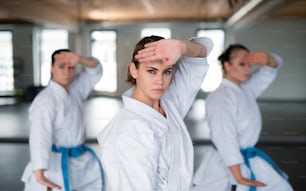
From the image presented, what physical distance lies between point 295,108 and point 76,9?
1.36m

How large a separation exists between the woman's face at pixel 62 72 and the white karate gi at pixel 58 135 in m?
0.02

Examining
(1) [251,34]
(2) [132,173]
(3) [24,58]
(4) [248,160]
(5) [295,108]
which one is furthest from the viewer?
(1) [251,34]

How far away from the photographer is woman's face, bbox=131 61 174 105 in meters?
0.51

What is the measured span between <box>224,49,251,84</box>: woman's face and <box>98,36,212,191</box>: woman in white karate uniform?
424 millimetres

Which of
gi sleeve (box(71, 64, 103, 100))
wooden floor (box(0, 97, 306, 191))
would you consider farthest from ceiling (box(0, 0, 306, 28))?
gi sleeve (box(71, 64, 103, 100))

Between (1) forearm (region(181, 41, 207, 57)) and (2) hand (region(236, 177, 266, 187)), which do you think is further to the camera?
(2) hand (region(236, 177, 266, 187))

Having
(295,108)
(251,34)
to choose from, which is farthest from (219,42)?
(295,108)

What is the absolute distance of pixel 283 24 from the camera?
2037 millimetres

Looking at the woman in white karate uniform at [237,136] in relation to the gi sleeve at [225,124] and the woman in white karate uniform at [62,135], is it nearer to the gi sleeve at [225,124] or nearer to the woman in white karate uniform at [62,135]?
the gi sleeve at [225,124]

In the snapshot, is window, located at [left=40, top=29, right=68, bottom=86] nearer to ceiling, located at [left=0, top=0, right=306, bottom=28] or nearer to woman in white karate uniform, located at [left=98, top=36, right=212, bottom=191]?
ceiling, located at [left=0, top=0, right=306, bottom=28]

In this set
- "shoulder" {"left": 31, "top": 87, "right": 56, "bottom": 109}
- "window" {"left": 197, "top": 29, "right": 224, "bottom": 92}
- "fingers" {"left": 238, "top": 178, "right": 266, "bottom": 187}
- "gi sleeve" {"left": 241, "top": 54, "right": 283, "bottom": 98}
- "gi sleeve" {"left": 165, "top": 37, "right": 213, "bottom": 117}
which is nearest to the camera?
"gi sleeve" {"left": 165, "top": 37, "right": 213, "bottom": 117}

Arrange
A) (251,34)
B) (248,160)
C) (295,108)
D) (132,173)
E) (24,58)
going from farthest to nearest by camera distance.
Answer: (251,34)
(24,58)
(295,108)
(248,160)
(132,173)

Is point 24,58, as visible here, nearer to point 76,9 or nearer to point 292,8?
point 76,9

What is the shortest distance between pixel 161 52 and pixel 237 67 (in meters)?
0.60
